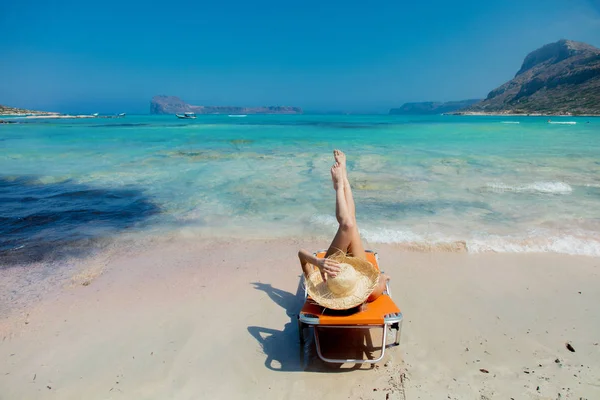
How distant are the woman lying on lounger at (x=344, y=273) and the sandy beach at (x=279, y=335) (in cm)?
59

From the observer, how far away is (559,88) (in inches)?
3895

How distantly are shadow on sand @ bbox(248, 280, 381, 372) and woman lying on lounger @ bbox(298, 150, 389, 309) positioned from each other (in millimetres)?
483

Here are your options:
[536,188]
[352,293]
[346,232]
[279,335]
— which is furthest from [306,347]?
[536,188]

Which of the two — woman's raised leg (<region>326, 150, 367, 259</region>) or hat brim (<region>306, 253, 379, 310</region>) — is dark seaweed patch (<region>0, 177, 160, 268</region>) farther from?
woman's raised leg (<region>326, 150, 367, 259</region>)

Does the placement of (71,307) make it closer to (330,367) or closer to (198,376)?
(198,376)

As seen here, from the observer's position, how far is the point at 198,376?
3078 millimetres

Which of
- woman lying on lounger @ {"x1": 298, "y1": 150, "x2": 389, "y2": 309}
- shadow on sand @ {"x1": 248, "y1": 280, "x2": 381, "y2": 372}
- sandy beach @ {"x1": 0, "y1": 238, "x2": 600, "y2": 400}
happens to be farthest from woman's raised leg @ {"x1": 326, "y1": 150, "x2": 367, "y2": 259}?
sandy beach @ {"x1": 0, "y1": 238, "x2": 600, "y2": 400}

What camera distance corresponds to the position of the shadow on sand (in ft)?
10.4

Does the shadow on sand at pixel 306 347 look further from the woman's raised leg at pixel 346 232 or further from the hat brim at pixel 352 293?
the woman's raised leg at pixel 346 232

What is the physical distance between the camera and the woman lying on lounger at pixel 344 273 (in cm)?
310

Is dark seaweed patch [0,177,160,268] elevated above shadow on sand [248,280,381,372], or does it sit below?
below

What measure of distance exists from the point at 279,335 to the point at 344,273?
1052mm

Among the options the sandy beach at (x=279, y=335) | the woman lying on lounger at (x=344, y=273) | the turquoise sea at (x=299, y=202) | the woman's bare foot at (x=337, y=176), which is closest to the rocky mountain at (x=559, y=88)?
the turquoise sea at (x=299, y=202)

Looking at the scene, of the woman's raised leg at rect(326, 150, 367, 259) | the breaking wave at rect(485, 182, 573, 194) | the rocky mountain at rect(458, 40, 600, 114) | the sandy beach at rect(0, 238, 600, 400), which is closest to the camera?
the sandy beach at rect(0, 238, 600, 400)
